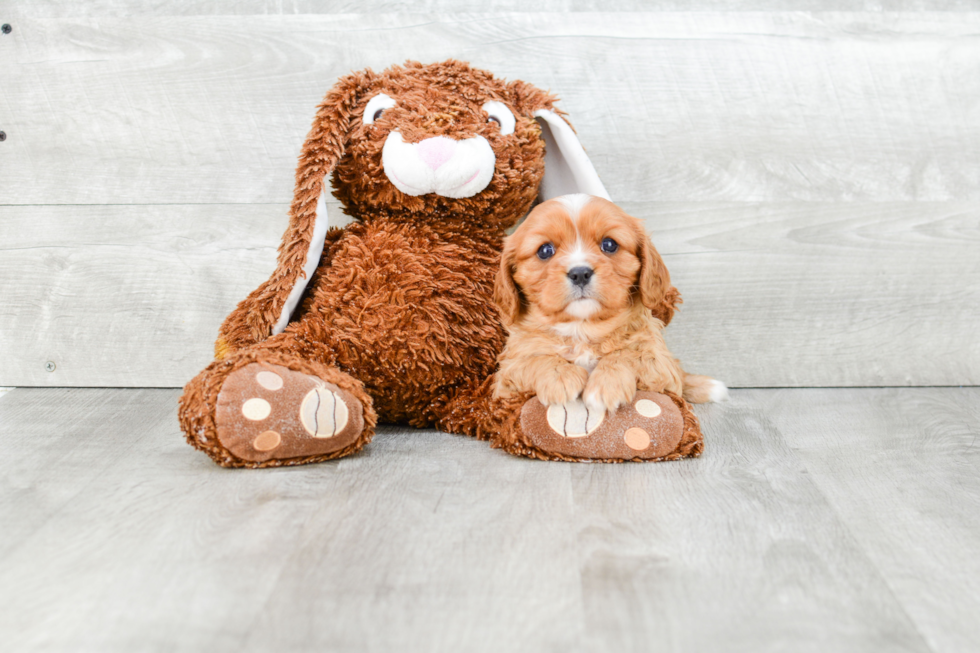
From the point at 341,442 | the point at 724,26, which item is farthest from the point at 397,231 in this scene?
the point at 724,26

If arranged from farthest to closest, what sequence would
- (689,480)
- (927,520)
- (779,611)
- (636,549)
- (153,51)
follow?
1. (153,51)
2. (689,480)
3. (927,520)
4. (636,549)
5. (779,611)

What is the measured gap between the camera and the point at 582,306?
4.55 ft

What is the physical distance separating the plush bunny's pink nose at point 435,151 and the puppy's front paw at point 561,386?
17.2 inches

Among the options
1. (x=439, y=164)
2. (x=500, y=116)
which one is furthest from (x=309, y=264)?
(x=500, y=116)

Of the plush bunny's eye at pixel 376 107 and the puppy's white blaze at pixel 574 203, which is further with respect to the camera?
the plush bunny's eye at pixel 376 107

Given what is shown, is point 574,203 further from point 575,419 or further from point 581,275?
point 575,419

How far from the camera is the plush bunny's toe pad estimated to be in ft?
4.57

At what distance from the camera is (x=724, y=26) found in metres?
1.89

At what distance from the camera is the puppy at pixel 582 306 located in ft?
4.52

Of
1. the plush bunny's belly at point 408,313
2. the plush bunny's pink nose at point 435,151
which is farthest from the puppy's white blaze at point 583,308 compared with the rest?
the plush bunny's pink nose at point 435,151

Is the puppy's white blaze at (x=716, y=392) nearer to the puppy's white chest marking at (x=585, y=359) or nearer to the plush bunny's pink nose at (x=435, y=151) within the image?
the puppy's white chest marking at (x=585, y=359)

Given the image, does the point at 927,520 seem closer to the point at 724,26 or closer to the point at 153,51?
the point at 724,26

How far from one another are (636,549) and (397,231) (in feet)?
2.60

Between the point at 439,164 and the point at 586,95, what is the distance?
59cm
